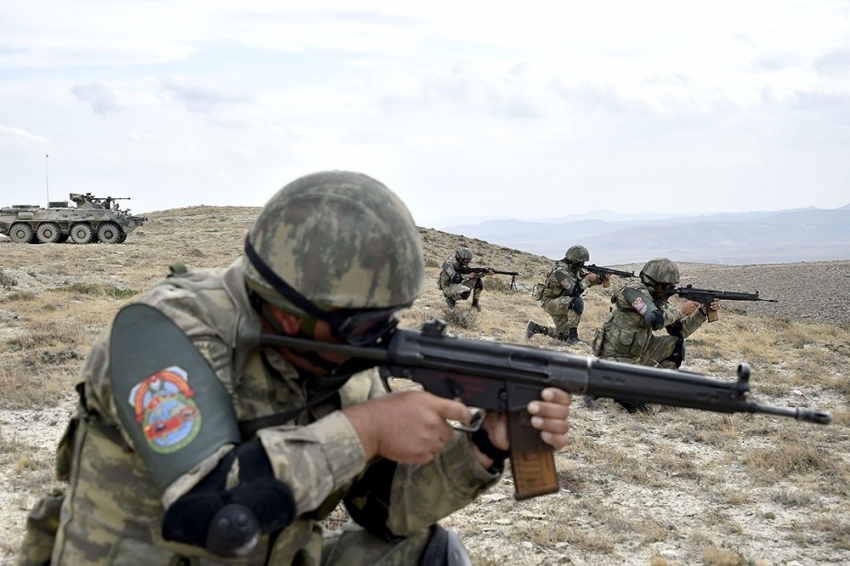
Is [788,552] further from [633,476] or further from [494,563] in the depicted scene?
[494,563]

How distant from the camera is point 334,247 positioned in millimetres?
2506

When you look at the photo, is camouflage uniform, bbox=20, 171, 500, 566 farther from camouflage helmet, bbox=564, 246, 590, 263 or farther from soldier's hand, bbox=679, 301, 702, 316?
camouflage helmet, bbox=564, 246, 590, 263

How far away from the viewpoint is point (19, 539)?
517 cm

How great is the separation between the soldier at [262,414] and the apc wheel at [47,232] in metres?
33.1

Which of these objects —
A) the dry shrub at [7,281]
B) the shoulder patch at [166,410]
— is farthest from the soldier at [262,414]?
the dry shrub at [7,281]

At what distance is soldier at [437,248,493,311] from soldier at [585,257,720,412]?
24.4ft

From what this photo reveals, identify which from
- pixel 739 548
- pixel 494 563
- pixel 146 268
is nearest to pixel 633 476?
pixel 739 548

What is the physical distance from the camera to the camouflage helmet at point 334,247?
98.5 inches

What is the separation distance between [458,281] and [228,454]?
16046 mm

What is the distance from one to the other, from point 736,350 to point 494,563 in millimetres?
11250

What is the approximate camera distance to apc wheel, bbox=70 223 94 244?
3300cm

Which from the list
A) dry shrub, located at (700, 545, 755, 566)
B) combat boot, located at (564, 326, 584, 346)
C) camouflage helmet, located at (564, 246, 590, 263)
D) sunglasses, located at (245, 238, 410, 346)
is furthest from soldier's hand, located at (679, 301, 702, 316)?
sunglasses, located at (245, 238, 410, 346)

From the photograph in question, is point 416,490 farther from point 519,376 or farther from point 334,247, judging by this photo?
point 334,247

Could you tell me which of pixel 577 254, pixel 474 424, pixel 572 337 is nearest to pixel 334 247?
pixel 474 424
